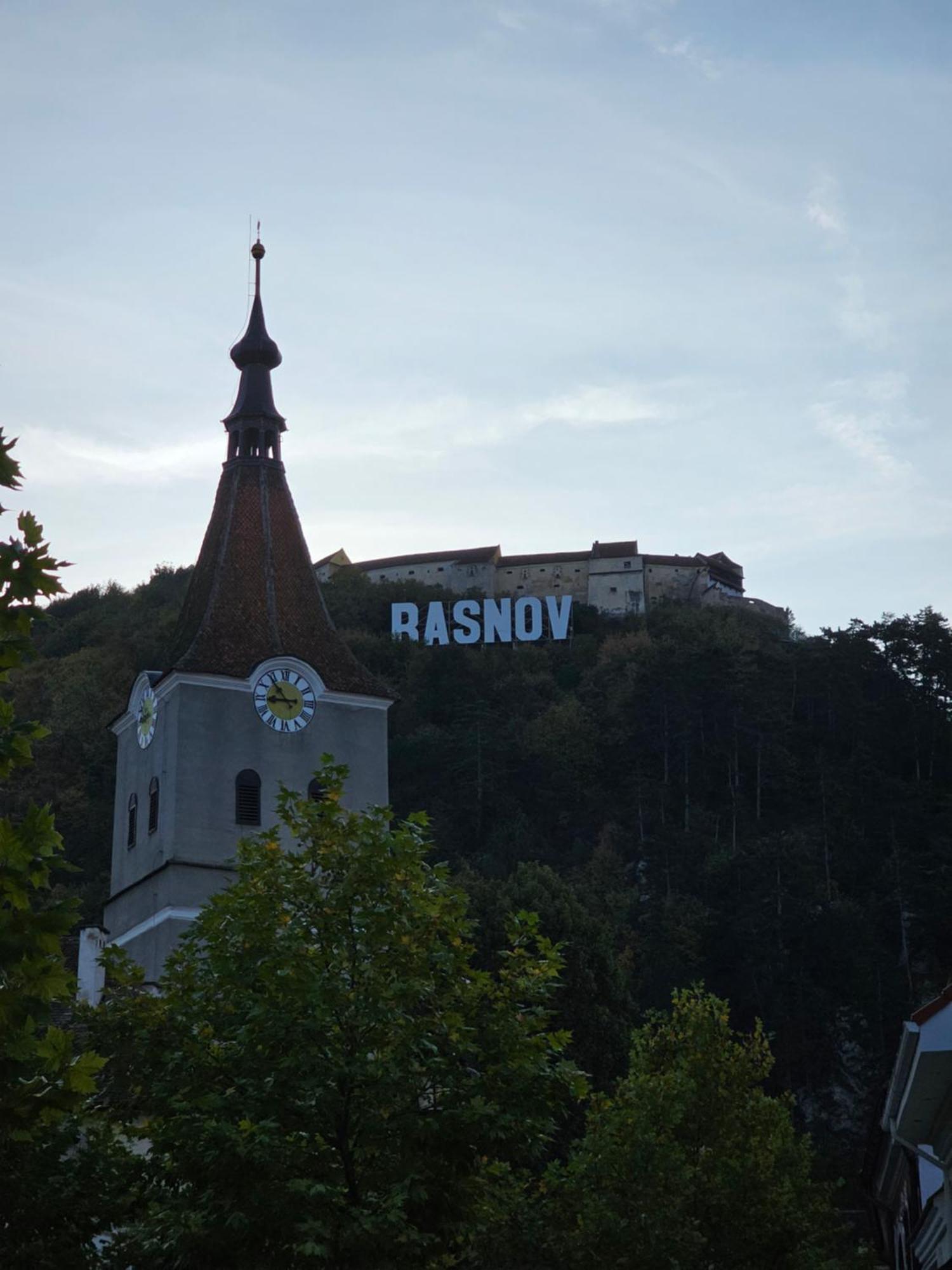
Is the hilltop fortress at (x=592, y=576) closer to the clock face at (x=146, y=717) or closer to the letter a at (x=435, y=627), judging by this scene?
the letter a at (x=435, y=627)

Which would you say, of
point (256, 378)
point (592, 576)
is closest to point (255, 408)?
point (256, 378)

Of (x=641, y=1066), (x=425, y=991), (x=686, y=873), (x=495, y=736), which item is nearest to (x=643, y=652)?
(x=495, y=736)

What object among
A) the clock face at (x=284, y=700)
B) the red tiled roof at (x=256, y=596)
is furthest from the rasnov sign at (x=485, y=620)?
the clock face at (x=284, y=700)

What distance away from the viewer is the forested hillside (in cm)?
8169

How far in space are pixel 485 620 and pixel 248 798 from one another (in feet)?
276

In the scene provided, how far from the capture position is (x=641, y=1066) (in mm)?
24438

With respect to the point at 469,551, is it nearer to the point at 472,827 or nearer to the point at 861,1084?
the point at 472,827

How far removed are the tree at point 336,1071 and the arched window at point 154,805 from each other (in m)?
20.1

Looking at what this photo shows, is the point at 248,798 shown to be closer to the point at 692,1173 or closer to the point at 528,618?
the point at 692,1173

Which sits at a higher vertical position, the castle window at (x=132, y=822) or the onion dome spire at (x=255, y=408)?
the onion dome spire at (x=255, y=408)

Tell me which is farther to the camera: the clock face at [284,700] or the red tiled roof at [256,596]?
the red tiled roof at [256,596]

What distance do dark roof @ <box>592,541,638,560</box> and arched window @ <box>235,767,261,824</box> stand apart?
99893 millimetres

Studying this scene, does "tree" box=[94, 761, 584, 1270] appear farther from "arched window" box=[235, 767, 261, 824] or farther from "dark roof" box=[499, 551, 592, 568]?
"dark roof" box=[499, 551, 592, 568]

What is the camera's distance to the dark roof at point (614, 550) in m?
138
